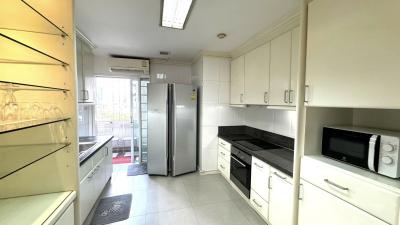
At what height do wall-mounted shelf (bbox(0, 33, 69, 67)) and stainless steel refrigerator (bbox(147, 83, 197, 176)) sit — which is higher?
wall-mounted shelf (bbox(0, 33, 69, 67))

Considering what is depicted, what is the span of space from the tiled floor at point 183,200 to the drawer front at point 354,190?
1.17 metres

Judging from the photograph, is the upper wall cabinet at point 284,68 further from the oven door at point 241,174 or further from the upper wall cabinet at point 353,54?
the oven door at point 241,174

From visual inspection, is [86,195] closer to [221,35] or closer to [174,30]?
[174,30]

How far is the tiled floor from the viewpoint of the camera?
218cm

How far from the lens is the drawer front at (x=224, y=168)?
3041 millimetres

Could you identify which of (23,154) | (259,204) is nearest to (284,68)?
(259,204)

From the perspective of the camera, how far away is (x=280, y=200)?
1.82 metres

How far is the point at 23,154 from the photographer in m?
0.98

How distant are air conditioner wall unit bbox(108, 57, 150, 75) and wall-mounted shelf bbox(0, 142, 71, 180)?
9.86ft

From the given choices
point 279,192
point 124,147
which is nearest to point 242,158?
point 279,192

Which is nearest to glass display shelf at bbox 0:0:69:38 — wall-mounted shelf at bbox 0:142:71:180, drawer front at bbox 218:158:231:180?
wall-mounted shelf at bbox 0:142:71:180

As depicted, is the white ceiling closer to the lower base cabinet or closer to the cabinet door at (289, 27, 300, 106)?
the cabinet door at (289, 27, 300, 106)

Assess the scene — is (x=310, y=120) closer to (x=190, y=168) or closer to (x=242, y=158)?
(x=242, y=158)

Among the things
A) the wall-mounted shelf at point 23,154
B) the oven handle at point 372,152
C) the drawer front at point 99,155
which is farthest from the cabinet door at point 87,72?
the oven handle at point 372,152
